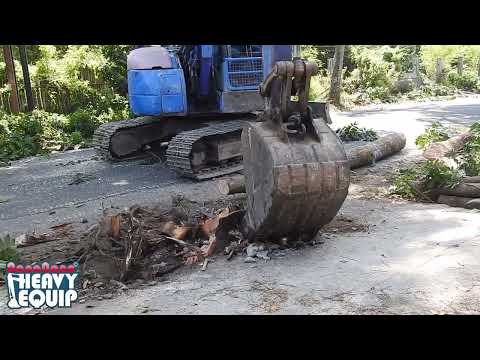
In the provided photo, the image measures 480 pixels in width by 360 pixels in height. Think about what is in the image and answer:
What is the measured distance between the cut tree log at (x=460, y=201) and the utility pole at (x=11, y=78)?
11.3 metres

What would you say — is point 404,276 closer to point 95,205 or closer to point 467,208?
point 467,208

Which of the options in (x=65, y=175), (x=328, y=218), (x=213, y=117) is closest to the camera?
(x=328, y=218)

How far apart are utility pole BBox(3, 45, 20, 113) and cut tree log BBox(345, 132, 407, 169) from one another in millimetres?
9110

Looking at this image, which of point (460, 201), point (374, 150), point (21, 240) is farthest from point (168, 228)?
point (374, 150)

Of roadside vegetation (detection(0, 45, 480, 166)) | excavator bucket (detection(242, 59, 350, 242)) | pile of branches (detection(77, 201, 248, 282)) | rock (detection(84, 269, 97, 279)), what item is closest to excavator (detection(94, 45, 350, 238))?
excavator bucket (detection(242, 59, 350, 242))

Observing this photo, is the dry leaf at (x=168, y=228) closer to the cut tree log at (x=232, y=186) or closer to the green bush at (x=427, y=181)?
the cut tree log at (x=232, y=186)

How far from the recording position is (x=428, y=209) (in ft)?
19.4

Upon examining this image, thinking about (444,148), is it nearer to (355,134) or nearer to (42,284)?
(355,134)

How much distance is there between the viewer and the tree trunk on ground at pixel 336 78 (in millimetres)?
18444

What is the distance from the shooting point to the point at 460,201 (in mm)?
6012

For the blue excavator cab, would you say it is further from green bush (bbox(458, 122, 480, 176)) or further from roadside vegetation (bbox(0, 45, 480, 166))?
green bush (bbox(458, 122, 480, 176))

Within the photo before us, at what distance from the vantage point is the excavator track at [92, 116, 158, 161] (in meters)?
9.71
